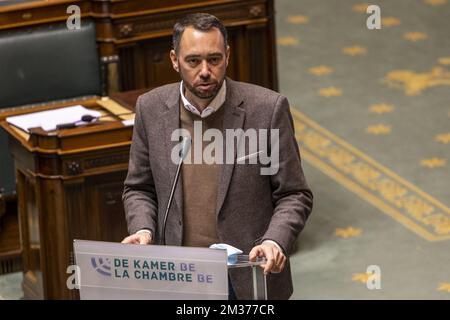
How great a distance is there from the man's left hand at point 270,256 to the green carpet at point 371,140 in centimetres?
327

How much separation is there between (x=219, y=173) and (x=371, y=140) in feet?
15.9

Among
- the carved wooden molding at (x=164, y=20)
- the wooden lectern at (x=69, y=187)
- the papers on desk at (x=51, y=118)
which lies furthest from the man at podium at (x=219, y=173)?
the carved wooden molding at (x=164, y=20)

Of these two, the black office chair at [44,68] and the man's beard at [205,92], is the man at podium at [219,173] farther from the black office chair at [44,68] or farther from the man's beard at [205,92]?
the black office chair at [44,68]

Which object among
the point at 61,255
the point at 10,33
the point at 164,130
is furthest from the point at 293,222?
the point at 10,33

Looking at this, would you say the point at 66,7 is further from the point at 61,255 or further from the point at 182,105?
the point at 182,105

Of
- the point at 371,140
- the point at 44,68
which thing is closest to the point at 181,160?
the point at 44,68

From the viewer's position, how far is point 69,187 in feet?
22.2

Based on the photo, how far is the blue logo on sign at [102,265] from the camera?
3.77 metres

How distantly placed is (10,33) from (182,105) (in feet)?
11.0

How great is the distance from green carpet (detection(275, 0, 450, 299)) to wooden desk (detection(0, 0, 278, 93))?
0.96 meters

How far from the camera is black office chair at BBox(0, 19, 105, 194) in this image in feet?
24.7

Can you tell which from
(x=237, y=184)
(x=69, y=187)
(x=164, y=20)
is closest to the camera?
(x=237, y=184)

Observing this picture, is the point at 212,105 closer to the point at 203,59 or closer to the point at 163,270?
the point at 203,59

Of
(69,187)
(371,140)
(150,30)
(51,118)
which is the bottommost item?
(371,140)
